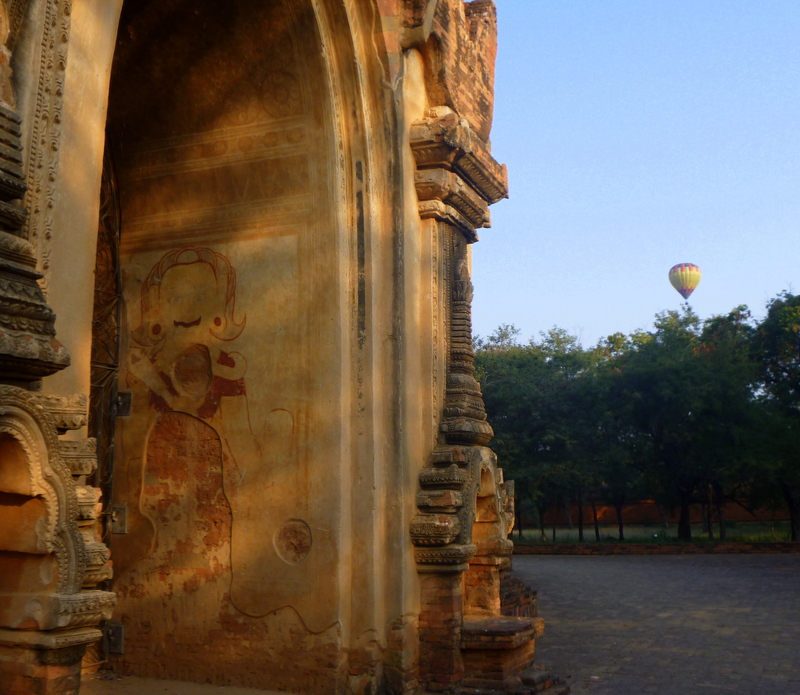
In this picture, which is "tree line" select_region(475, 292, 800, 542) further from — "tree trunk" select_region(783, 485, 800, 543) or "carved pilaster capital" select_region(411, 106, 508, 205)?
"carved pilaster capital" select_region(411, 106, 508, 205)

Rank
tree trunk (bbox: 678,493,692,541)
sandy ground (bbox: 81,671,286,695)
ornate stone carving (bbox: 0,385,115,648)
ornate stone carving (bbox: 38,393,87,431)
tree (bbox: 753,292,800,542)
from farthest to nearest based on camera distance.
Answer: tree trunk (bbox: 678,493,692,541) < tree (bbox: 753,292,800,542) < sandy ground (bbox: 81,671,286,695) < ornate stone carving (bbox: 38,393,87,431) < ornate stone carving (bbox: 0,385,115,648)

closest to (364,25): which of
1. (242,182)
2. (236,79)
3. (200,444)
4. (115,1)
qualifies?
(236,79)

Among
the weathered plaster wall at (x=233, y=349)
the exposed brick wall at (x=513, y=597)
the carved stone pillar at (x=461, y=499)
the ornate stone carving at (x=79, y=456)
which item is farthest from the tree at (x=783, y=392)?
the ornate stone carving at (x=79, y=456)

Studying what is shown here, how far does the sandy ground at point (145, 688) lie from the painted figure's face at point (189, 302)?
9.05ft

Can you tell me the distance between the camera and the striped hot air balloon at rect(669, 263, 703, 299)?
159ft

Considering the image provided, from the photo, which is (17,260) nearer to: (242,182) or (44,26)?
(44,26)

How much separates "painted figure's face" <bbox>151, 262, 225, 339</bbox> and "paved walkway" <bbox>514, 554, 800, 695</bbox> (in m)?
4.30

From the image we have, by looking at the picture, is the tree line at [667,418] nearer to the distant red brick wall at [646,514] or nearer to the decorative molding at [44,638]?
the distant red brick wall at [646,514]

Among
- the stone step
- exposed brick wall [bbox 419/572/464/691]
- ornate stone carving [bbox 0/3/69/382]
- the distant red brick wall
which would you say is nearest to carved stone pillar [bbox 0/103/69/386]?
ornate stone carving [bbox 0/3/69/382]

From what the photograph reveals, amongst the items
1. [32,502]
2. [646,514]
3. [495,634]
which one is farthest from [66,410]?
[646,514]

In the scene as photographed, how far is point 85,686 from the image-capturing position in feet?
21.7

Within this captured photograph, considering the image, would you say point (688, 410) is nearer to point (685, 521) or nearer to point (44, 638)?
point (685, 521)

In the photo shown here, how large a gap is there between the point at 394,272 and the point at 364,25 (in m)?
2.02

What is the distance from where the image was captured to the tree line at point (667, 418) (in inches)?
930
